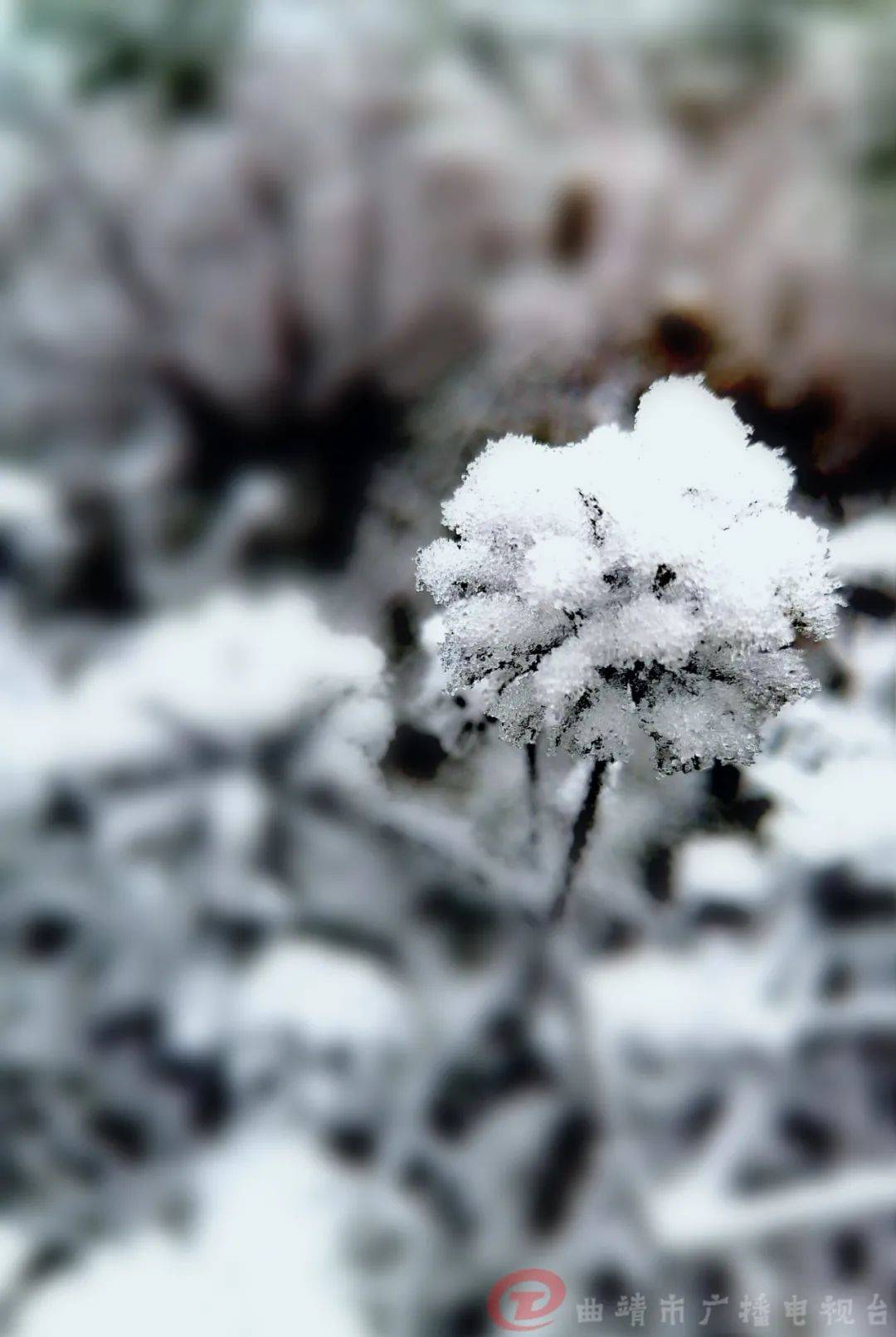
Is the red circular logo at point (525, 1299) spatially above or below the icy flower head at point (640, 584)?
below

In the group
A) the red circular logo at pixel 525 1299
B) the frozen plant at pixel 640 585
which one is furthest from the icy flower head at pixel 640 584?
the red circular logo at pixel 525 1299

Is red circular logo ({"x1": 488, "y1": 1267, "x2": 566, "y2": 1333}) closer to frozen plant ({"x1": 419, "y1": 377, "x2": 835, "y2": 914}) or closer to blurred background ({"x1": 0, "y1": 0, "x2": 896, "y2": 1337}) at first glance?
blurred background ({"x1": 0, "y1": 0, "x2": 896, "y2": 1337})

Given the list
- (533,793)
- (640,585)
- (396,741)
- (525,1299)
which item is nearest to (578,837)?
(533,793)

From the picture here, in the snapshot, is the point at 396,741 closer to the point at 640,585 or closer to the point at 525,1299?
the point at 640,585

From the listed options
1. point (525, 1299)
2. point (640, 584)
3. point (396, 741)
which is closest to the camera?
point (640, 584)

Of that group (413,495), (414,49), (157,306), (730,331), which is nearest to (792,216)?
(730,331)

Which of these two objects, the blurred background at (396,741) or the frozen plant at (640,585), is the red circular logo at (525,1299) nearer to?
the blurred background at (396,741)
